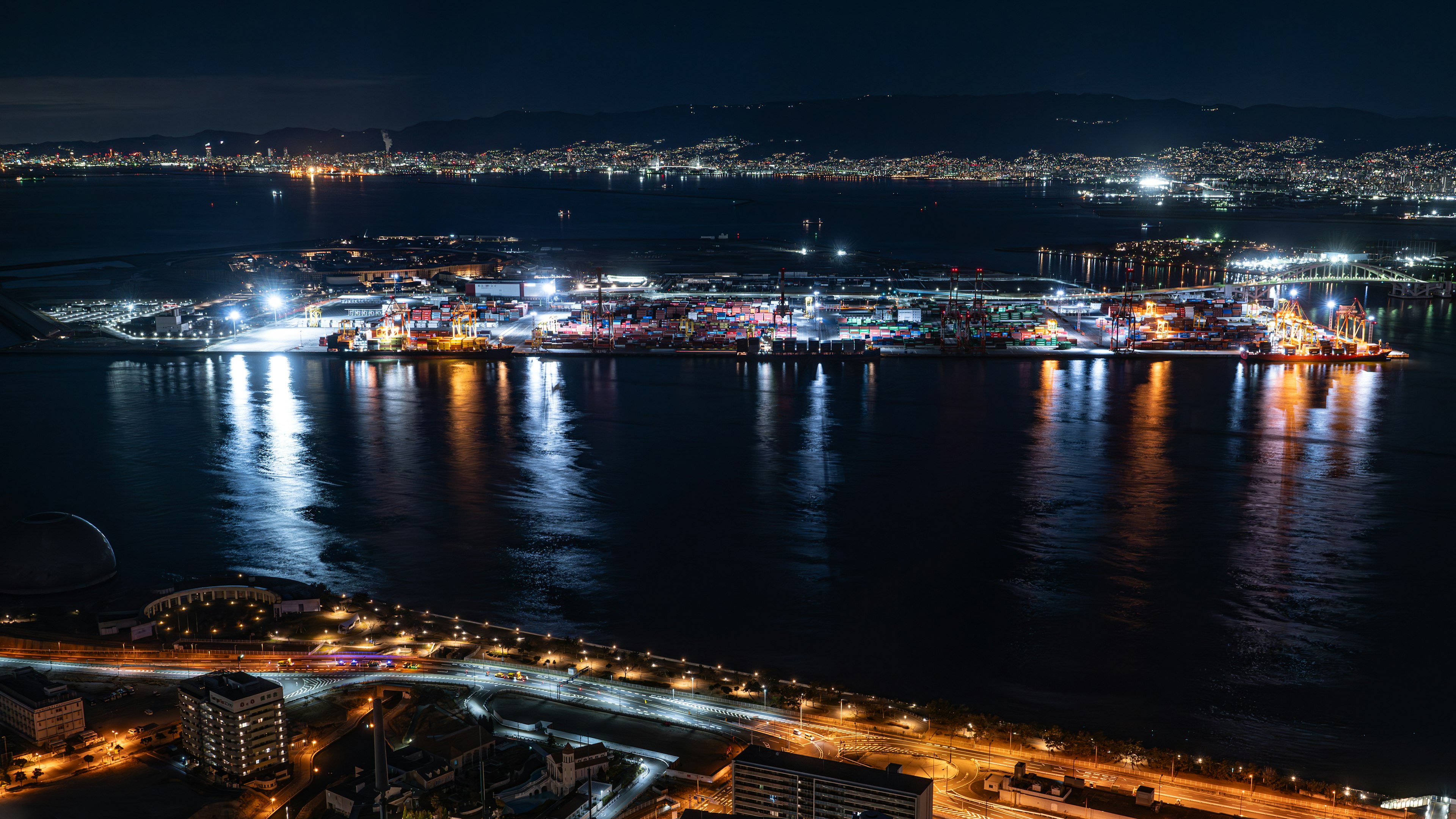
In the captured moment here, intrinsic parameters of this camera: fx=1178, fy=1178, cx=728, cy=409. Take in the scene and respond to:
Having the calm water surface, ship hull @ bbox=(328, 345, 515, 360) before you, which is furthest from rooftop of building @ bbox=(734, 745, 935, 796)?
ship hull @ bbox=(328, 345, 515, 360)

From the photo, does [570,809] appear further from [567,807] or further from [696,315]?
[696,315]

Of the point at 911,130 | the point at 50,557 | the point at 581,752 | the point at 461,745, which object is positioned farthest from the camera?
the point at 911,130

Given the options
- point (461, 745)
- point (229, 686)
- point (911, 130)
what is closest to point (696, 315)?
point (461, 745)

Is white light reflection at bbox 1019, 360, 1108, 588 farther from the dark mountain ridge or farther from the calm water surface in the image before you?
the dark mountain ridge

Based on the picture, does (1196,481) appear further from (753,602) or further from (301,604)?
(301,604)

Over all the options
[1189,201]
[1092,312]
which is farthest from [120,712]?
[1189,201]
